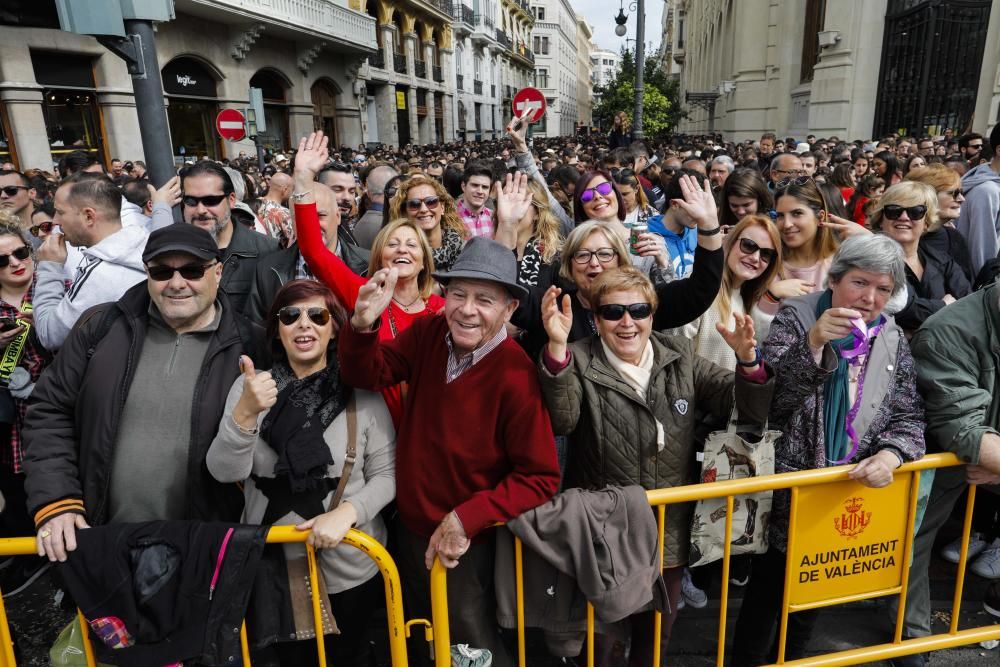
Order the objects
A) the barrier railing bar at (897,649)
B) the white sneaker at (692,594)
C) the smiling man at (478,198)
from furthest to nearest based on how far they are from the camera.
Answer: the smiling man at (478,198) → the white sneaker at (692,594) → the barrier railing bar at (897,649)

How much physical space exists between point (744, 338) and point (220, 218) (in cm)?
323

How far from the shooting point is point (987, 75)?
13875 mm

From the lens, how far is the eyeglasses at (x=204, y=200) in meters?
3.75

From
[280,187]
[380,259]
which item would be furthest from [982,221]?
[280,187]

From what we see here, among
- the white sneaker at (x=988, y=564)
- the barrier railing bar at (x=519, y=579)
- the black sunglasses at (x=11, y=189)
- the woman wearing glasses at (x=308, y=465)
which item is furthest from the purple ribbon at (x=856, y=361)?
the black sunglasses at (x=11, y=189)

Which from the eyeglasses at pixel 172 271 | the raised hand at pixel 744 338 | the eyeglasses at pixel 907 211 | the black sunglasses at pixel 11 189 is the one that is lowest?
the raised hand at pixel 744 338

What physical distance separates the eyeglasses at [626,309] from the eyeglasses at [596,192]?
1.78 m

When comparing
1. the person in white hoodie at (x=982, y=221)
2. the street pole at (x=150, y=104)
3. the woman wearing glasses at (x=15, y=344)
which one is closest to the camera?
the woman wearing glasses at (x=15, y=344)

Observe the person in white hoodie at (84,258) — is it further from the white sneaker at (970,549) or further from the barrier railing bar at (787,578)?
the white sneaker at (970,549)

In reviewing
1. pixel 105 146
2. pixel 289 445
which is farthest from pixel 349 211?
pixel 105 146

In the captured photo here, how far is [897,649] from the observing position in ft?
8.54

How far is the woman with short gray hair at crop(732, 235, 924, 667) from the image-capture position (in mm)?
2332

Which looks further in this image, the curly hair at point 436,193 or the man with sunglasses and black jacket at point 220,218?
the curly hair at point 436,193

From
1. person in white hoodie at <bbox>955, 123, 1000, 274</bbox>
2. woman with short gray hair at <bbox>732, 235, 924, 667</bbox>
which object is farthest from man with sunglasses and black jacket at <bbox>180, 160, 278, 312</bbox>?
person in white hoodie at <bbox>955, 123, 1000, 274</bbox>
